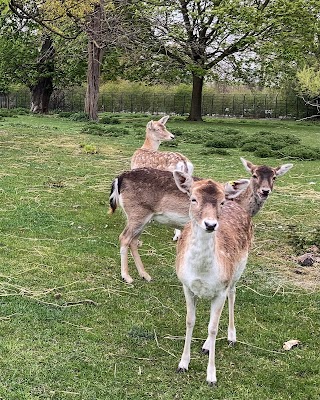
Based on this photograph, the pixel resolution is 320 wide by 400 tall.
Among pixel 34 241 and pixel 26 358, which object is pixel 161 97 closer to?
pixel 34 241

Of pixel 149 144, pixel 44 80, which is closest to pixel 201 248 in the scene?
pixel 149 144

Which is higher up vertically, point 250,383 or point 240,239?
point 240,239

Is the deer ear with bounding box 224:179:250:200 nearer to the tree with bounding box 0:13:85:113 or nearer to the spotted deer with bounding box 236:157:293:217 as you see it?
the spotted deer with bounding box 236:157:293:217

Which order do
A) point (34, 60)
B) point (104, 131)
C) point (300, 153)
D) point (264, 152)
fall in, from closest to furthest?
point (300, 153)
point (264, 152)
point (104, 131)
point (34, 60)

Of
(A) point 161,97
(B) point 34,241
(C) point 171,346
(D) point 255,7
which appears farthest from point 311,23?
(C) point 171,346

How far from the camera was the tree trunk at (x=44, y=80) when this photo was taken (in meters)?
33.2

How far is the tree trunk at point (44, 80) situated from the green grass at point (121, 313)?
25.4 m

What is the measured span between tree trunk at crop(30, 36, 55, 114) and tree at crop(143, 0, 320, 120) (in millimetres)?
7246

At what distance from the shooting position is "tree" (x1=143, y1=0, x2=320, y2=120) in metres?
27.6

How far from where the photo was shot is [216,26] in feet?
91.9

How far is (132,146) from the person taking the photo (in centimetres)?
1661

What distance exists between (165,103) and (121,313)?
3707cm

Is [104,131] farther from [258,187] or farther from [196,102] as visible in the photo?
[258,187]

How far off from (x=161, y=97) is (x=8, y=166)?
30.5 meters
